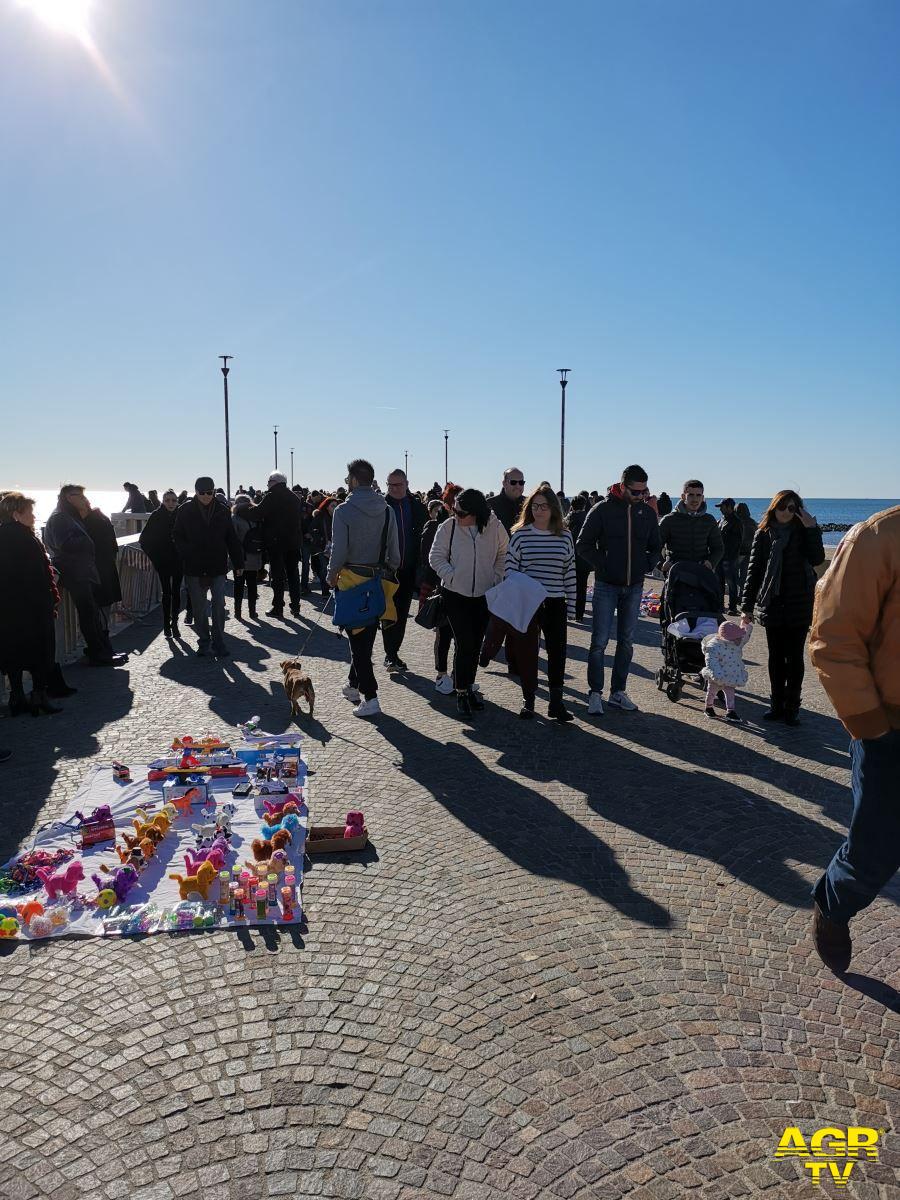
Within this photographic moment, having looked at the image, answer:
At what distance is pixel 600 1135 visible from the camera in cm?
238

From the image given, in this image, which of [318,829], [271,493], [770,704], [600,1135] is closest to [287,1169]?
[600,1135]

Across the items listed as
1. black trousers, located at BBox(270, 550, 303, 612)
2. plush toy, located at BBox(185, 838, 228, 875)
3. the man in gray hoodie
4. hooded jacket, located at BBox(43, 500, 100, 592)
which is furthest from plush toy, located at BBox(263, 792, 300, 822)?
black trousers, located at BBox(270, 550, 303, 612)

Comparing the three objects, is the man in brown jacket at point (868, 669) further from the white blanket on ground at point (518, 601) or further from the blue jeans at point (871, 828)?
the white blanket on ground at point (518, 601)

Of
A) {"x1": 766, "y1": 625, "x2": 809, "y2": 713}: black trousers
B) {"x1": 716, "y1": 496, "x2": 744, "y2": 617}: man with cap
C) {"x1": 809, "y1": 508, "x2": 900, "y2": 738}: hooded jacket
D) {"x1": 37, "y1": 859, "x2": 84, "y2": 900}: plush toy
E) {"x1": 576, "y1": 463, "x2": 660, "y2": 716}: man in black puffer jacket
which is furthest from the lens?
{"x1": 716, "y1": 496, "x2": 744, "y2": 617}: man with cap

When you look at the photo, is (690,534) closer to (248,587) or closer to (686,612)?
(686,612)

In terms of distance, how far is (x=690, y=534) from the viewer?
7.85m

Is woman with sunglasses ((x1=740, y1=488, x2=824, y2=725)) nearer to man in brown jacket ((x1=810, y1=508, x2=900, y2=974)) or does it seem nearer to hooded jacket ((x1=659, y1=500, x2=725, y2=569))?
hooded jacket ((x1=659, y1=500, x2=725, y2=569))

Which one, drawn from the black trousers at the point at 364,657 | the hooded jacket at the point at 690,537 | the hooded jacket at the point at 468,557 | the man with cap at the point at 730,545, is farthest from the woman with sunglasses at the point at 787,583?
the man with cap at the point at 730,545

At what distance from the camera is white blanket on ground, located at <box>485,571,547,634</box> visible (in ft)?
22.1

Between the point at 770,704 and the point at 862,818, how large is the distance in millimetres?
5048

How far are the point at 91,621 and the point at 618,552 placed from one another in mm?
6015

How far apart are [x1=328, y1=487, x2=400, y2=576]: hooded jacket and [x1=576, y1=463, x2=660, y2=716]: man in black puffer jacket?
1.81 m

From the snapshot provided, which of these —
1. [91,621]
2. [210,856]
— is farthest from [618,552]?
[91,621]

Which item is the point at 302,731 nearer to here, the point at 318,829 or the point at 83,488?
the point at 318,829
